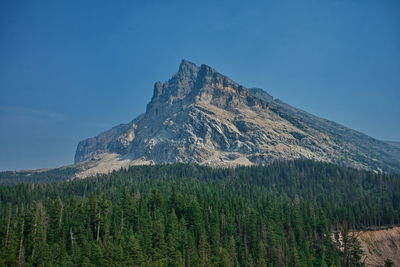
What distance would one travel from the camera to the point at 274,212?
396 ft

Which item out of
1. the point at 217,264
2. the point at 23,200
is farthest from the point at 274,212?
the point at 23,200

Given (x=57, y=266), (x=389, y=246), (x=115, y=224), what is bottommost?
(x=389, y=246)

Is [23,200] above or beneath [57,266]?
above

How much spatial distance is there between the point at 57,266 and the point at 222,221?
171 ft

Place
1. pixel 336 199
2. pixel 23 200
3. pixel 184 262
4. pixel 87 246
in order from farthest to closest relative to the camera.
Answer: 1. pixel 336 199
2. pixel 23 200
3. pixel 184 262
4. pixel 87 246

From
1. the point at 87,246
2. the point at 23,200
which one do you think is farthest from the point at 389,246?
the point at 23,200

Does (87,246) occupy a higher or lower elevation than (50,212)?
lower

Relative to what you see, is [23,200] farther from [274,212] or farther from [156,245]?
[274,212]

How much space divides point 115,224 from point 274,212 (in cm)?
5670

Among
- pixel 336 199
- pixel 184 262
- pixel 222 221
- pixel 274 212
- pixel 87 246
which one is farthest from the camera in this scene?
pixel 336 199

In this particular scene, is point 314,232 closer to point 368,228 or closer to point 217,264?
point 368,228

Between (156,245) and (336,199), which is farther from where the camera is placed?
(336,199)

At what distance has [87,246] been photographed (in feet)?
254

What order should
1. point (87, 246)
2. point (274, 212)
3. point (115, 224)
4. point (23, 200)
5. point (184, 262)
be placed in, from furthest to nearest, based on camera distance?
point (23, 200), point (274, 212), point (115, 224), point (184, 262), point (87, 246)
